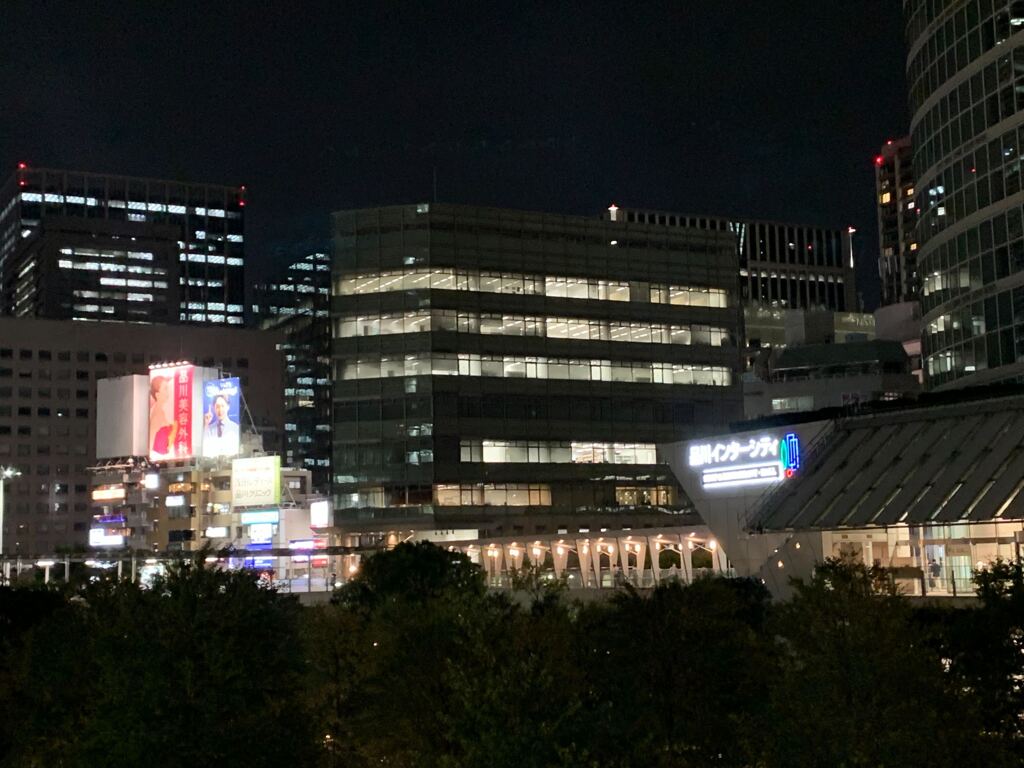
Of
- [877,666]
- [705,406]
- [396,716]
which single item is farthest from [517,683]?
[705,406]

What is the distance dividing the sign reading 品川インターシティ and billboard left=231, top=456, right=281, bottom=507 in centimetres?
8185

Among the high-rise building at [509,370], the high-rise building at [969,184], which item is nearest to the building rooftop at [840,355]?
the high-rise building at [509,370]

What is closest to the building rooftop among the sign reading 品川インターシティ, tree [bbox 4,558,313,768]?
the sign reading 品川インターシティ

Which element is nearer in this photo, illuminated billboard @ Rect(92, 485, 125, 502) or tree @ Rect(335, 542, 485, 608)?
tree @ Rect(335, 542, 485, 608)

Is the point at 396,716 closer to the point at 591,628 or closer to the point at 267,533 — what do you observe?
the point at 591,628

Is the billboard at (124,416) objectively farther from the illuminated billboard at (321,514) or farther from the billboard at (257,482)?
the illuminated billboard at (321,514)

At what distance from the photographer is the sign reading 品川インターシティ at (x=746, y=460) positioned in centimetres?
7631

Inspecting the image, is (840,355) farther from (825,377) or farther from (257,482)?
(257,482)

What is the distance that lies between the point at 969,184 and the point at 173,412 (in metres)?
111

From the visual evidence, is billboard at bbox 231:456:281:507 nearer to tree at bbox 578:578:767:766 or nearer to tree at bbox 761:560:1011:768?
tree at bbox 578:578:767:766

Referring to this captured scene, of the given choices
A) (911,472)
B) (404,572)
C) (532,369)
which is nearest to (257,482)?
(532,369)

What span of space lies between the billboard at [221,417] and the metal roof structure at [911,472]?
9924 cm

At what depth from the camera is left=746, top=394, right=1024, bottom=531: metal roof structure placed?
6124cm

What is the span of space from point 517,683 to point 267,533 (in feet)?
410
